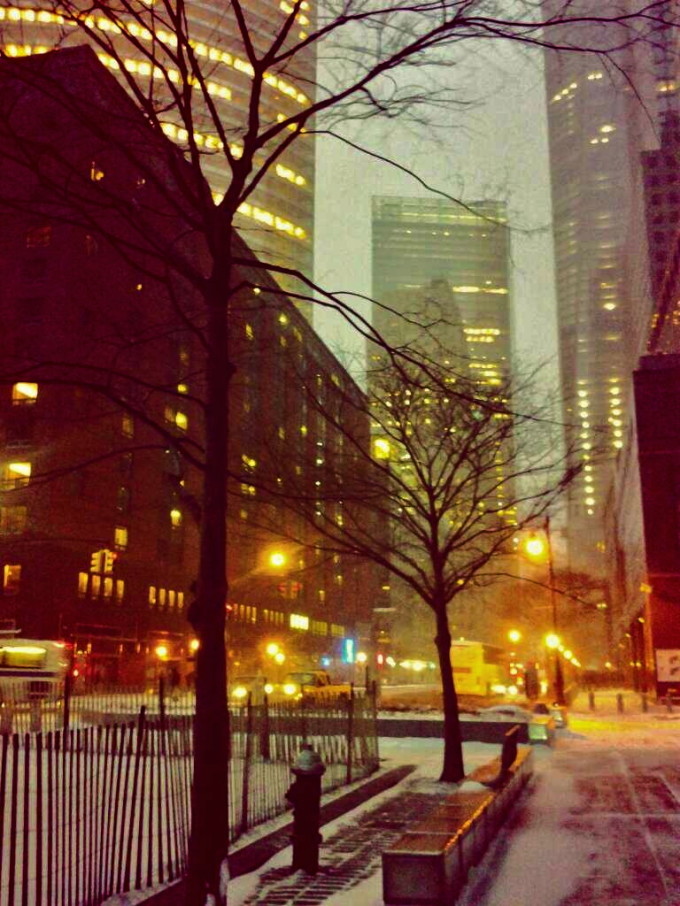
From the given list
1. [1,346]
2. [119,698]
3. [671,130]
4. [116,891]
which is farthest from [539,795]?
[671,130]

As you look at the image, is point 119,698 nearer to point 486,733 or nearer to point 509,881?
point 486,733

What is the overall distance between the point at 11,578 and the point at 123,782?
137 ft

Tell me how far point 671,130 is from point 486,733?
9907cm

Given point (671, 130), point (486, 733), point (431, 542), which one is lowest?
point (486, 733)

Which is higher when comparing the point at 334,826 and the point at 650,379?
the point at 650,379

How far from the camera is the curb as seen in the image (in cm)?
750

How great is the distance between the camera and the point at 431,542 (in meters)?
17.8

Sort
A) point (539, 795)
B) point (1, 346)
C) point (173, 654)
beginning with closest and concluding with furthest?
point (539, 795), point (1, 346), point (173, 654)

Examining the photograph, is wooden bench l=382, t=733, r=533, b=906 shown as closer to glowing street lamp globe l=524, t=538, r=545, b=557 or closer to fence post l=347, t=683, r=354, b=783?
fence post l=347, t=683, r=354, b=783

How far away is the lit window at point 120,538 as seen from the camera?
58406mm

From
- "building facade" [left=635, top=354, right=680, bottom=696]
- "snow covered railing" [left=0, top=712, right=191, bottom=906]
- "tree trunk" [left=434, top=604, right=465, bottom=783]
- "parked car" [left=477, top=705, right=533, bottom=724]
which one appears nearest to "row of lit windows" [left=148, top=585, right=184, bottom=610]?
"building facade" [left=635, top=354, right=680, bottom=696]

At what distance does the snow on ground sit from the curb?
0.17m

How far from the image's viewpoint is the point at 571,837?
33.0ft

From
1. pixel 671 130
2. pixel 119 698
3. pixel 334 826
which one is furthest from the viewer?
pixel 671 130
